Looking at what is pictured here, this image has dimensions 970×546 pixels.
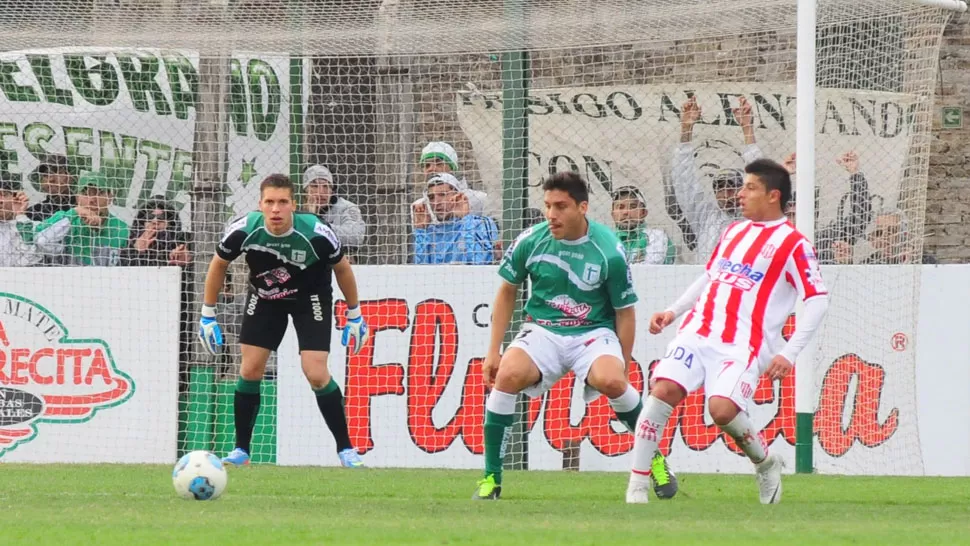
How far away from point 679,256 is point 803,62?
88.7 inches

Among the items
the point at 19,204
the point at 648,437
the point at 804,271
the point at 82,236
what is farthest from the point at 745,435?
the point at 19,204

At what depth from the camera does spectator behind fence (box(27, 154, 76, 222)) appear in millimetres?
13445

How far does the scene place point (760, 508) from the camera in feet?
26.1

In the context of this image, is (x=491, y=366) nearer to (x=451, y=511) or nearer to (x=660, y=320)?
(x=660, y=320)

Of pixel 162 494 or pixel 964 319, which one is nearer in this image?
pixel 162 494

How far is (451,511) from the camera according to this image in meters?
7.55

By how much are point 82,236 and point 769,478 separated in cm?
701

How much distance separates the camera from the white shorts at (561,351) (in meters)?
8.66

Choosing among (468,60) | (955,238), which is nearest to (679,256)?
(468,60)

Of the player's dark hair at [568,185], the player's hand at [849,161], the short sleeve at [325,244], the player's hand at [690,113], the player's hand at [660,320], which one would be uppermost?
the player's hand at [690,113]

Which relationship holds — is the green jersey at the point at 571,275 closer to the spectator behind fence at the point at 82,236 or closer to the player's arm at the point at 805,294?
the player's arm at the point at 805,294

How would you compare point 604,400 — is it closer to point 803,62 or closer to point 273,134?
point 803,62

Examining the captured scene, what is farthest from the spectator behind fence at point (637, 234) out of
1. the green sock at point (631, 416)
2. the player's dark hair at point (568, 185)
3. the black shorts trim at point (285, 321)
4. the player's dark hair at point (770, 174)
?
the player's dark hair at point (770, 174)

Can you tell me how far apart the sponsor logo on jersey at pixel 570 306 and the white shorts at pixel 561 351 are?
11cm
